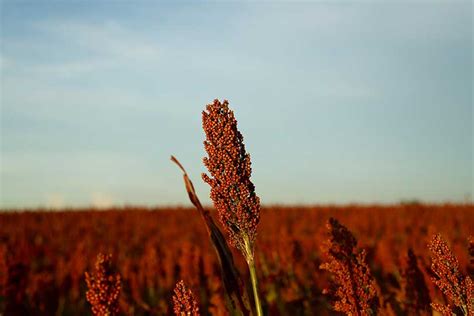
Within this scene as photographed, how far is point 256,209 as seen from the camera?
213 cm

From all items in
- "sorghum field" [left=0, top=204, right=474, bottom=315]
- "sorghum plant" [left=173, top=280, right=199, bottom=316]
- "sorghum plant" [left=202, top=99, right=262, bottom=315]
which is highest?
"sorghum plant" [left=202, top=99, right=262, bottom=315]

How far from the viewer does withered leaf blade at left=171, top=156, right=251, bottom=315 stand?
2.24 metres

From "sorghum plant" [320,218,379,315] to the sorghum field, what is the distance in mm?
105

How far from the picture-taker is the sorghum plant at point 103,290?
2242mm

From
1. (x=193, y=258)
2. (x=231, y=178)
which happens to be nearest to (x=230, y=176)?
(x=231, y=178)

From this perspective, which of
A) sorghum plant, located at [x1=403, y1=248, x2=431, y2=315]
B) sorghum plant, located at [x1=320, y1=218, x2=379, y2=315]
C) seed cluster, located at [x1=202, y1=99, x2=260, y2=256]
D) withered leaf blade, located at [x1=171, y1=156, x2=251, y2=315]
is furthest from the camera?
sorghum plant, located at [x1=403, y1=248, x2=431, y2=315]

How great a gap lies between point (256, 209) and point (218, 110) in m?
0.41

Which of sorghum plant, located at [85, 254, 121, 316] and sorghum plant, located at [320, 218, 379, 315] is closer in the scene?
sorghum plant, located at [85, 254, 121, 316]

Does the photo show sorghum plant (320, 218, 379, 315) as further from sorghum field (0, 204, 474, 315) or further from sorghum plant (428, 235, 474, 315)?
sorghum plant (428, 235, 474, 315)

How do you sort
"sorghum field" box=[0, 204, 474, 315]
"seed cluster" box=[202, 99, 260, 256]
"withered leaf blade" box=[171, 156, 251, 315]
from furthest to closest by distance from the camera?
"sorghum field" box=[0, 204, 474, 315], "withered leaf blade" box=[171, 156, 251, 315], "seed cluster" box=[202, 99, 260, 256]

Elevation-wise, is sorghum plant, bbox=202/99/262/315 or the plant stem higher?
sorghum plant, bbox=202/99/262/315

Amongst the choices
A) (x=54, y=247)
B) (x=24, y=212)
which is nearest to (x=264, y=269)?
(x=54, y=247)

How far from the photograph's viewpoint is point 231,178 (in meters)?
2.12

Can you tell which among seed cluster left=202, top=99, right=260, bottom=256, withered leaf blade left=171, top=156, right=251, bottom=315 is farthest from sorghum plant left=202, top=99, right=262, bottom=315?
withered leaf blade left=171, top=156, right=251, bottom=315
